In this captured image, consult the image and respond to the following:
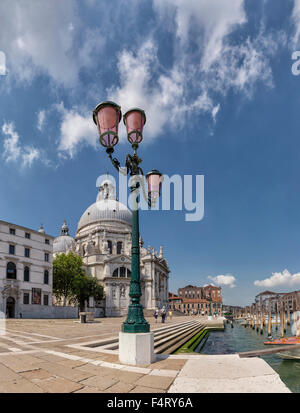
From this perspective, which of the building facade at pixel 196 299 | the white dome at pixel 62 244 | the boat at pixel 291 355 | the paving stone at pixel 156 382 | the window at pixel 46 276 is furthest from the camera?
the building facade at pixel 196 299

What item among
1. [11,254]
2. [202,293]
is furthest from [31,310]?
[202,293]

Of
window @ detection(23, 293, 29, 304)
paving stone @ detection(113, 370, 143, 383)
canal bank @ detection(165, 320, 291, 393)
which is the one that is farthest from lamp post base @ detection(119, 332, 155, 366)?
window @ detection(23, 293, 29, 304)

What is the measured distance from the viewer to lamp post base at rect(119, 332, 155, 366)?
6285 mm

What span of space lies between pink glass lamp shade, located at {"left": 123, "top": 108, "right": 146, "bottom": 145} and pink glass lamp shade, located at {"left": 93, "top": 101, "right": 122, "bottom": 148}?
0.54 m

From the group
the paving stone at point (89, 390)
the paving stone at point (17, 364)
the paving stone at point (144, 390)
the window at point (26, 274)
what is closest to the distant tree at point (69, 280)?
the window at point (26, 274)

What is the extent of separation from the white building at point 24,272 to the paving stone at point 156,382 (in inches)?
1326

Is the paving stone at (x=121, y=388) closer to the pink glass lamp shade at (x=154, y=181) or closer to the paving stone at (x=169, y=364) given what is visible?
the paving stone at (x=169, y=364)

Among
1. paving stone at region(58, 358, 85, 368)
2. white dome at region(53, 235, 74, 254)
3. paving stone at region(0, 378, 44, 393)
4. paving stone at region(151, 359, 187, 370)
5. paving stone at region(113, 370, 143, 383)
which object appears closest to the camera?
paving stone at region(0, 378, 44, 393)

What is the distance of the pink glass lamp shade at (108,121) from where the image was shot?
716 centimetres

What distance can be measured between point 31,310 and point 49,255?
819 cm

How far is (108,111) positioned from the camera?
715 centimetres

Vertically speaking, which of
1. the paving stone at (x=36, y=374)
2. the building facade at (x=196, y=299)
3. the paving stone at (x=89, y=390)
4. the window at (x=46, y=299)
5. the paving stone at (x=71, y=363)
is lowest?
the building facade at (x=196, y=299)

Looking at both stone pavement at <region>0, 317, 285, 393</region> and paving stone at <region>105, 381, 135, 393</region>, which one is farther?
stone pavement at <region>0, 317, 285, 393</region>

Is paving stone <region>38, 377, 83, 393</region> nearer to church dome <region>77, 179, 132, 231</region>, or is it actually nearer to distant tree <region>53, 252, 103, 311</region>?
distant tree <region>53, 252, 103, 311</region>
